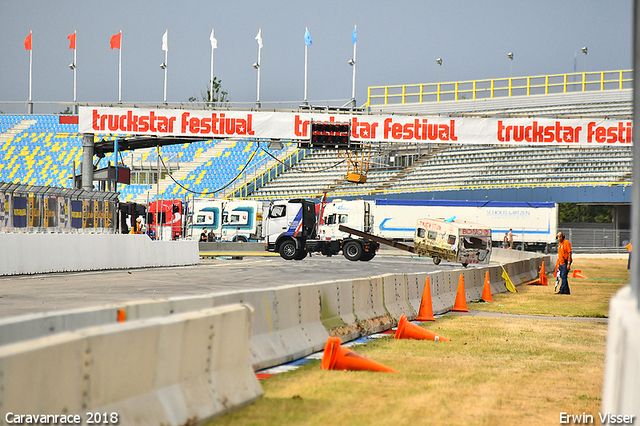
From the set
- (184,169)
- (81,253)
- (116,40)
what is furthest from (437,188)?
(81,253)

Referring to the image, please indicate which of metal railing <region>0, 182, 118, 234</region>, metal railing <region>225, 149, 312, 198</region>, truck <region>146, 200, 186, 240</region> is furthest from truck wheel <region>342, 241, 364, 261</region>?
metal railing <region>225, 149, 312, 198</region>

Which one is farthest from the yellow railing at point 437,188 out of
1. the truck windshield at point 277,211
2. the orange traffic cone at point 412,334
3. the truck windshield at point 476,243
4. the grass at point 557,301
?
the orange traffic cone at point 412,334

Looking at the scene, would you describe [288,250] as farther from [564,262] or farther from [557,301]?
[557,301]

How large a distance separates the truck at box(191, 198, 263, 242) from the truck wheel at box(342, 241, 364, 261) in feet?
40.5

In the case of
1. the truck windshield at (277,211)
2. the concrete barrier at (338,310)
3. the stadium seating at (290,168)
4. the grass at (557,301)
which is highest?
the stadium seating at (290,168)

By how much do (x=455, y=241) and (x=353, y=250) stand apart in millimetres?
5321

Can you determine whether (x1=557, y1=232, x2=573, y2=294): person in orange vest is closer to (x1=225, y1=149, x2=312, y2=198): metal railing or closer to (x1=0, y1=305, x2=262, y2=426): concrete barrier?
(x1=0, y1=305, x2=262, y2=426): concrete barrier

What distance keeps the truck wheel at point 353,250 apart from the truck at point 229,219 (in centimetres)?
1235

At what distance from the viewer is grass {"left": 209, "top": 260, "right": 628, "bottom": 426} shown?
6.24 m

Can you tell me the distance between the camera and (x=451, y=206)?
5297 cm

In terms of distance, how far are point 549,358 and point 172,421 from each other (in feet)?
19.4

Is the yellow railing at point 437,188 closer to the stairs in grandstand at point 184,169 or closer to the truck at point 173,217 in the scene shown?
the stairs in grandstand at point 184,169

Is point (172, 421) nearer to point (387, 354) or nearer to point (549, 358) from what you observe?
point (387, 354)

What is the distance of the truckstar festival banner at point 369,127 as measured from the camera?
115 feet
